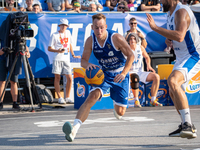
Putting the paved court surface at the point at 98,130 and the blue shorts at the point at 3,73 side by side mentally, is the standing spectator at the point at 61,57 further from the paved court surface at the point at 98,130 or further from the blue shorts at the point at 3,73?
the blue shorts at the point at 3,73

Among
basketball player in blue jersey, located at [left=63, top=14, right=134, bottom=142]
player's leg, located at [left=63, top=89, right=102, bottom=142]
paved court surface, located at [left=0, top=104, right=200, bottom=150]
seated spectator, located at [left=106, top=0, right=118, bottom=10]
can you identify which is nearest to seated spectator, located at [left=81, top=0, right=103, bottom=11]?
seated spectator, located at [left=106, top=0, right=118, bottom=10]

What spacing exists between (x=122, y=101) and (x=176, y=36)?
62.5 inches

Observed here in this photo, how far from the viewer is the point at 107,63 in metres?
6.07

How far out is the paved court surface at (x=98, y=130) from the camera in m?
5.16

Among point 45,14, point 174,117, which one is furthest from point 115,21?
point 174,117

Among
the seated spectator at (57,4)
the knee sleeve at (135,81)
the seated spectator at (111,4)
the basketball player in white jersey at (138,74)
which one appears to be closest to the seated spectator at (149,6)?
the seated spectator at (111,4)

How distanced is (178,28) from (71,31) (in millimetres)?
6962

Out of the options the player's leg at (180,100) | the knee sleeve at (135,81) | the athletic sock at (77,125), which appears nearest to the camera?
the player's leg at (180,100)

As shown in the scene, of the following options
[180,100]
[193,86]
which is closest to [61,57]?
[193,86]

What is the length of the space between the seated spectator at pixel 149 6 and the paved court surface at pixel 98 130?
5240mm

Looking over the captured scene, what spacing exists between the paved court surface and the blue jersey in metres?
1.15

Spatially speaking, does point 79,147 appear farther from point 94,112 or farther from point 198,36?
point 94,112

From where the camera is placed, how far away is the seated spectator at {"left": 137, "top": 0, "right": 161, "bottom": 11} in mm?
13641

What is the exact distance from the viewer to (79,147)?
5.02 m
